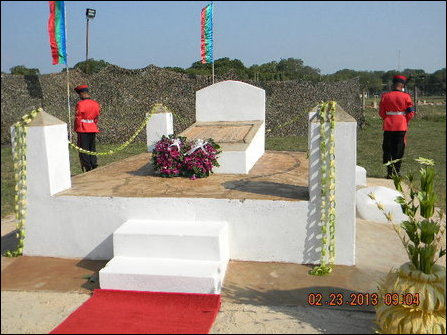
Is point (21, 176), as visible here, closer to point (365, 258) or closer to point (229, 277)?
point (229, 277)

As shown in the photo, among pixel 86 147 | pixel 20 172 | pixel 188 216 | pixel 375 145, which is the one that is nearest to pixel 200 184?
pixel 188 216

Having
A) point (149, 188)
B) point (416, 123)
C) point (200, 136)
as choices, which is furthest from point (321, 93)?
point (149, 188)

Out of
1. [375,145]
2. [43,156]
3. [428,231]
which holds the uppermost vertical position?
[43,156]

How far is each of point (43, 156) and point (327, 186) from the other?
2692 mm

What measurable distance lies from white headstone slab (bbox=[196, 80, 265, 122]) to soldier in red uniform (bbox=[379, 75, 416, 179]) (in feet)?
6.86

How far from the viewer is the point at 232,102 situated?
7.95 meters

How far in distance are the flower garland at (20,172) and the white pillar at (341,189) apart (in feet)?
8.93

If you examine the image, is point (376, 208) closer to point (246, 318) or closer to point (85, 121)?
point (246, 318)

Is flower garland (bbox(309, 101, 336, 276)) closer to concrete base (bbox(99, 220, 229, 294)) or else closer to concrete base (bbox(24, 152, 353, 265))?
concrete base (bbox(24, 152, 353, 265))

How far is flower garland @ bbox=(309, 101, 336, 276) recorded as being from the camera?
3.97 meters

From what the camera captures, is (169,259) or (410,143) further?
(410,143)

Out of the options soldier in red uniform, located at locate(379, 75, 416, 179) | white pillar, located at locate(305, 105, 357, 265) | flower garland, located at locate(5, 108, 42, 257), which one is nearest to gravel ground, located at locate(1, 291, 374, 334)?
white pillar, located at locate(305, 105, 357, 265)

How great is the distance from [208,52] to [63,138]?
6244 mm
